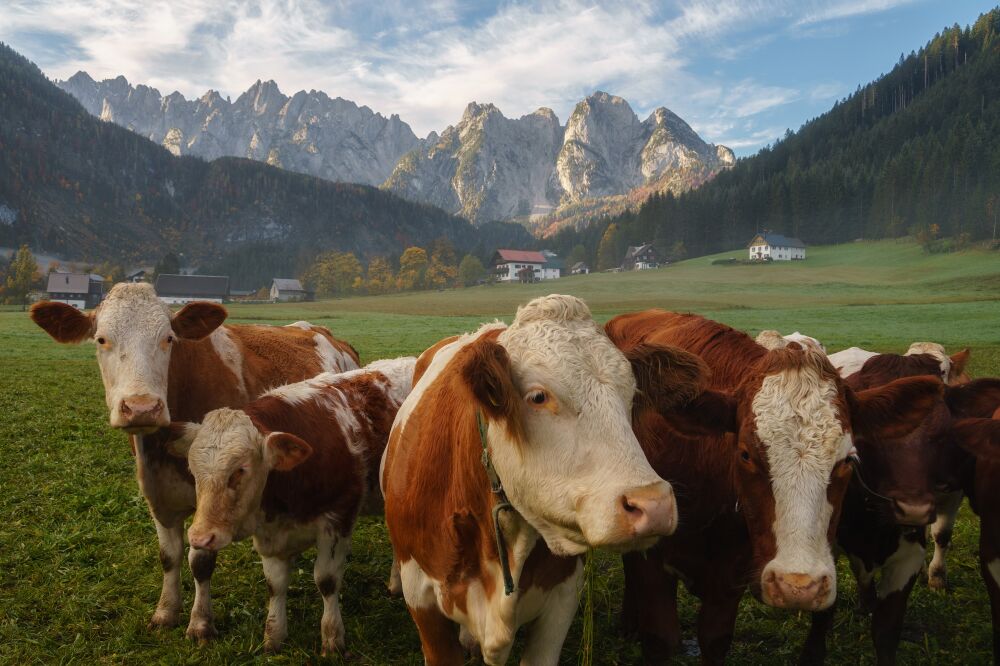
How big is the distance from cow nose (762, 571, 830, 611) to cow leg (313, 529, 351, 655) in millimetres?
3390

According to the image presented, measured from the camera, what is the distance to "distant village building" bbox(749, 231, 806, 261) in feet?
277

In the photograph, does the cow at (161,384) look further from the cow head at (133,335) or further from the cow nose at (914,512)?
the cow nose at (914,512)

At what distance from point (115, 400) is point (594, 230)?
12100cm

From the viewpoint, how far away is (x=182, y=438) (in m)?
4.71

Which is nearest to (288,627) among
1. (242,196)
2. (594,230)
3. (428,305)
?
(428,305)

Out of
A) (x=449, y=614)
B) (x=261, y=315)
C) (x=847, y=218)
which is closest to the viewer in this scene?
(x=449, y=614)

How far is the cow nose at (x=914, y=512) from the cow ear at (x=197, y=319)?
5550mm

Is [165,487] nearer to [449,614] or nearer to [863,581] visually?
[449,614]

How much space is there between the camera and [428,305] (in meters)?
61.0

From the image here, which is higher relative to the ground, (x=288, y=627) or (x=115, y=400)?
(x=115, y=400)

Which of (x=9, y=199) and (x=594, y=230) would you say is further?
(x=9, y=199)

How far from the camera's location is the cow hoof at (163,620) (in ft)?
16.8

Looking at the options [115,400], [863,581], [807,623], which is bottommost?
[807,623]

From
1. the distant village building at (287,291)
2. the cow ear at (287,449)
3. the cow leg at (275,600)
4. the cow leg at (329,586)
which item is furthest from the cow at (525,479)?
the distant village building at (287,291)
